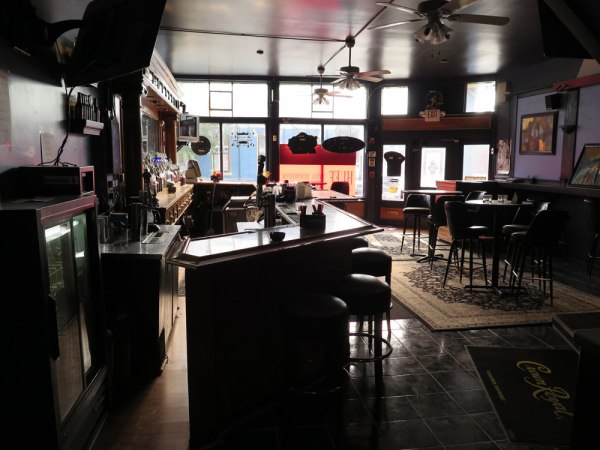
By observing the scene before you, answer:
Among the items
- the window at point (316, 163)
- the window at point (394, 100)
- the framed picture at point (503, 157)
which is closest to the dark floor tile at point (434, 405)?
the window at point (316, 163)

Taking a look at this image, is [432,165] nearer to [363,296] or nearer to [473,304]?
[473,304]

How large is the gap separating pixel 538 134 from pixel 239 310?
8.26 metres

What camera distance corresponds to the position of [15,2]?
7.86 ft

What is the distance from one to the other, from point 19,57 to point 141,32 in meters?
0.75

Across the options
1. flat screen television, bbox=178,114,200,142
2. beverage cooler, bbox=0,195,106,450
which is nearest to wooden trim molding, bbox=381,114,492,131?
flat screen television, bbox=178,114,200,142

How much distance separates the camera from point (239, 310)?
109 inches

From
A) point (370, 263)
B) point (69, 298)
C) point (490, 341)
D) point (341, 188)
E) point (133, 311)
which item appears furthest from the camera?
point (341, 188)

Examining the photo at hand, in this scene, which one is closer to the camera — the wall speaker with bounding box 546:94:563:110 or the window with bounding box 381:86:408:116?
the wall speaker with bounding box 546:94:563:110

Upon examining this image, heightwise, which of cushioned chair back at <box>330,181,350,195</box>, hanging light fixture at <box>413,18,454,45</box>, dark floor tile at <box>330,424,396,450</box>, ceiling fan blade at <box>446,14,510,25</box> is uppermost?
ceiling fan blade at <box>446,14,510,25</box>

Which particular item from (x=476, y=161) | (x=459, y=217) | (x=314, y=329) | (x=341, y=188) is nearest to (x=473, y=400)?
(x=314, y=329)

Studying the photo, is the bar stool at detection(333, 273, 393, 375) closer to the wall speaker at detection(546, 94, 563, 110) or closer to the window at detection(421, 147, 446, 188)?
the wall speaker at detection(546, 94, 563, 110)

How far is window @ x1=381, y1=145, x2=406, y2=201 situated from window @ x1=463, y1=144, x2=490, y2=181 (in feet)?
4.87

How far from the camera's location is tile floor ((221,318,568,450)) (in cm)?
262

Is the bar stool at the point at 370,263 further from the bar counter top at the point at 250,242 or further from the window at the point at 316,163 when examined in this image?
the window at the point at 316,163
